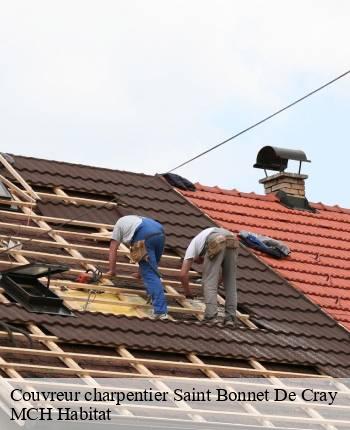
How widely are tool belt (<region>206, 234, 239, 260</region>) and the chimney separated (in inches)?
190

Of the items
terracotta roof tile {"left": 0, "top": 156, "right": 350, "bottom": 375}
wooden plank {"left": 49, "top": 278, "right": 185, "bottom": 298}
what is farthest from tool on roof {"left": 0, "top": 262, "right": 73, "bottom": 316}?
wooden plank {"left": 49, "top": 278, "right": 185, "bottom": 298}

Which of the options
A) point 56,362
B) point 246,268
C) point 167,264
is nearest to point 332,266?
point 246,268

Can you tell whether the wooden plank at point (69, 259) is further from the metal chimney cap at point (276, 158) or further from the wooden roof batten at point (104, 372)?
the metal chimney cap at point (276, 158)

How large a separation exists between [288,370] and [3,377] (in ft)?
11.2

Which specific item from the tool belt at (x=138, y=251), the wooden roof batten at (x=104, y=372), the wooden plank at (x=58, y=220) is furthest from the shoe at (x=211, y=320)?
the wooden plank at (x=58, y=220)

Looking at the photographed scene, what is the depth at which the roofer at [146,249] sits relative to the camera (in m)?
15.2

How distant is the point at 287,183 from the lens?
68.3 feet

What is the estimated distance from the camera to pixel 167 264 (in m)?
16.6

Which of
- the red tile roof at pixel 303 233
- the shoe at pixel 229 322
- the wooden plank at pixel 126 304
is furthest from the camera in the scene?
the red tile roof at pixel 303 233

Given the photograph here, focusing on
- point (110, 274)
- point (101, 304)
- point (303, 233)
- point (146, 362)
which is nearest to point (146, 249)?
point (110, 274)

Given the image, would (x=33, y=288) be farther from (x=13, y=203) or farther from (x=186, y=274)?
(x=13, y=203)

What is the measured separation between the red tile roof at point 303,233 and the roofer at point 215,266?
154 cm

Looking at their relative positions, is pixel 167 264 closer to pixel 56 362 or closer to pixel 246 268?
pixel 246 268

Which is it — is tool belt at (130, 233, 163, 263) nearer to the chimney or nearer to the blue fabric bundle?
the blue fabric bundle
